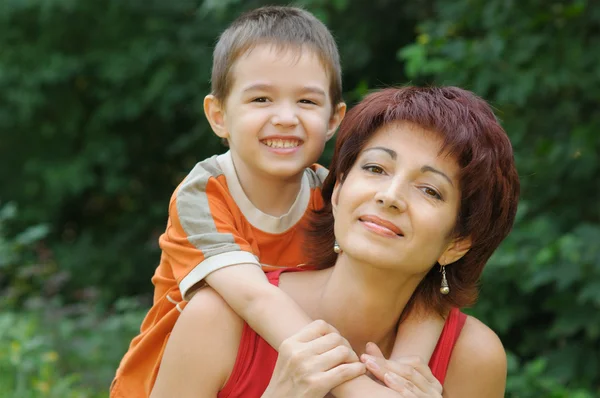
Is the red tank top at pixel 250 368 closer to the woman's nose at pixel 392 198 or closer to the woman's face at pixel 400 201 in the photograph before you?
the woman's face at pixel 400 201

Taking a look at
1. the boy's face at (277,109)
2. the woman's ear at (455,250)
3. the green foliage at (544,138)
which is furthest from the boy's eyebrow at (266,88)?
the green foliage at (544,138)

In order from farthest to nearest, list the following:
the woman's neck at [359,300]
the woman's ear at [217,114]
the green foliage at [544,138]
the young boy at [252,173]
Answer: the green foliage at [544,138], the woman's ear at [217,114], the young boy at [252,173], the woman's neck at [359,300]

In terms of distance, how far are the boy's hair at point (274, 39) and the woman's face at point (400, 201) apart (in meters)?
0.49

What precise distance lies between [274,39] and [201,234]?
636 millimetres

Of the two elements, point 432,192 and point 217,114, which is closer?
point 432,192

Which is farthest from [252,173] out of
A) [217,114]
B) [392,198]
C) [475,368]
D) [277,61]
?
[475,368]

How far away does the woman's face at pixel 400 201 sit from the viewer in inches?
85.7

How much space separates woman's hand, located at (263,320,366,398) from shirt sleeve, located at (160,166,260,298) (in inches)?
12.9

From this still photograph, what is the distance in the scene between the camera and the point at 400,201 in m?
2.16

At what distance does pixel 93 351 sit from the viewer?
5.43 metres

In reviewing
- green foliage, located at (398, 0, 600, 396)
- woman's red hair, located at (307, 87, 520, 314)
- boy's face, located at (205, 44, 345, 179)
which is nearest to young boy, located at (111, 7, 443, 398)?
boy's face, located at (205, 44, 345, 179)

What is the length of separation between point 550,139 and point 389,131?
2.64m

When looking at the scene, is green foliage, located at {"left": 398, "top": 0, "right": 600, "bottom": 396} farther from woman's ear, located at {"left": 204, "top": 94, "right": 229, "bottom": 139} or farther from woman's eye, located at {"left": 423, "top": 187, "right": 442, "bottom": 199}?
woman's eye, located at {"left": 423, "top": 187, "right": 442, "bottom": 199}

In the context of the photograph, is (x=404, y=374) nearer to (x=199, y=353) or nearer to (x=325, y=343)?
(x=325, y=343)
